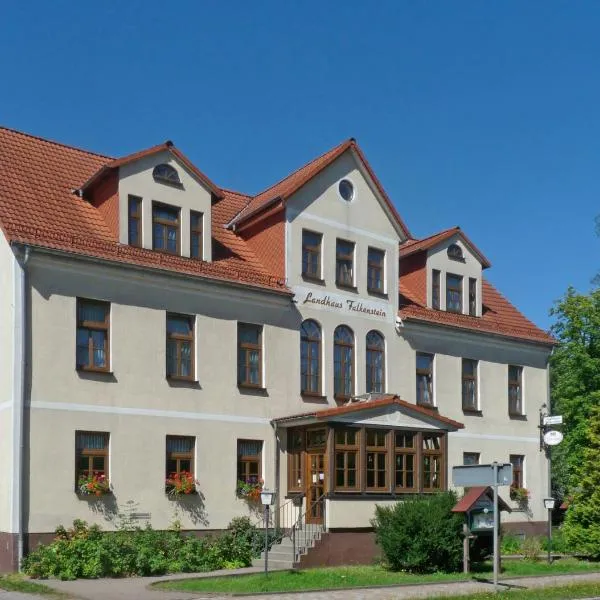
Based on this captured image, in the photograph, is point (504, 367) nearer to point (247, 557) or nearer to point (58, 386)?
point (247, 557)

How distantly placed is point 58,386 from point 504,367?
17134 millimetres

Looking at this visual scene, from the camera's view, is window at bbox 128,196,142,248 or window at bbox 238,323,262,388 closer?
window at bbox 128,196,142,248

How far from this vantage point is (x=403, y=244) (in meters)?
36.9

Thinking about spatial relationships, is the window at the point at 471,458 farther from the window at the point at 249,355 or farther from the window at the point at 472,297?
the window at the point at 249,355

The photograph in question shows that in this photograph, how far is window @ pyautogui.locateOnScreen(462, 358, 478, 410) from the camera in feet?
115

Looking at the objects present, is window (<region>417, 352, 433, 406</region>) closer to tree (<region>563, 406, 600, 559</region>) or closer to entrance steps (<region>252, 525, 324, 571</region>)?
tree (<region>563, 406, 600, 559</region>)

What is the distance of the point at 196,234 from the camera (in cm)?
2875

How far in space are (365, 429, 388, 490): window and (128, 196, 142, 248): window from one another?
810cm

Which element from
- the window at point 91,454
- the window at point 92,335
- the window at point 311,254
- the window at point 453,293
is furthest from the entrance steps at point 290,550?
the window at point 453,293

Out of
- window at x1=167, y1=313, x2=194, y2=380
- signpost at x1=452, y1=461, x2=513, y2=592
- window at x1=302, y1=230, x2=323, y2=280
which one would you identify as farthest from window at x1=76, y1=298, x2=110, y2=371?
signpost at x1=452, y1=461, x2=513, y2=592

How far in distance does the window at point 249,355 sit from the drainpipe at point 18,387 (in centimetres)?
657

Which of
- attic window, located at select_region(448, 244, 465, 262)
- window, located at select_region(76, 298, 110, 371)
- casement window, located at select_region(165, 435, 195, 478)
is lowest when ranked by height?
casement window, located at select_region(165, 435, 195, 478)

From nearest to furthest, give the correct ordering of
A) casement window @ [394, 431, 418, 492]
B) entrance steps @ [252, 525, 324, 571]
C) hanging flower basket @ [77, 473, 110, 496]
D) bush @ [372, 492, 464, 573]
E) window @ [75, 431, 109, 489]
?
bush @ [372, 492, 464, 573] < hanging flower basket @ [77, 473, 110, 496] < window @ [75, 431, 109, 489] < entrance steps @ [252, 525, 324, 571] < casement window @ [394, 431, 418, 492]

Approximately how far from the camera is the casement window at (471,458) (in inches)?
1367
